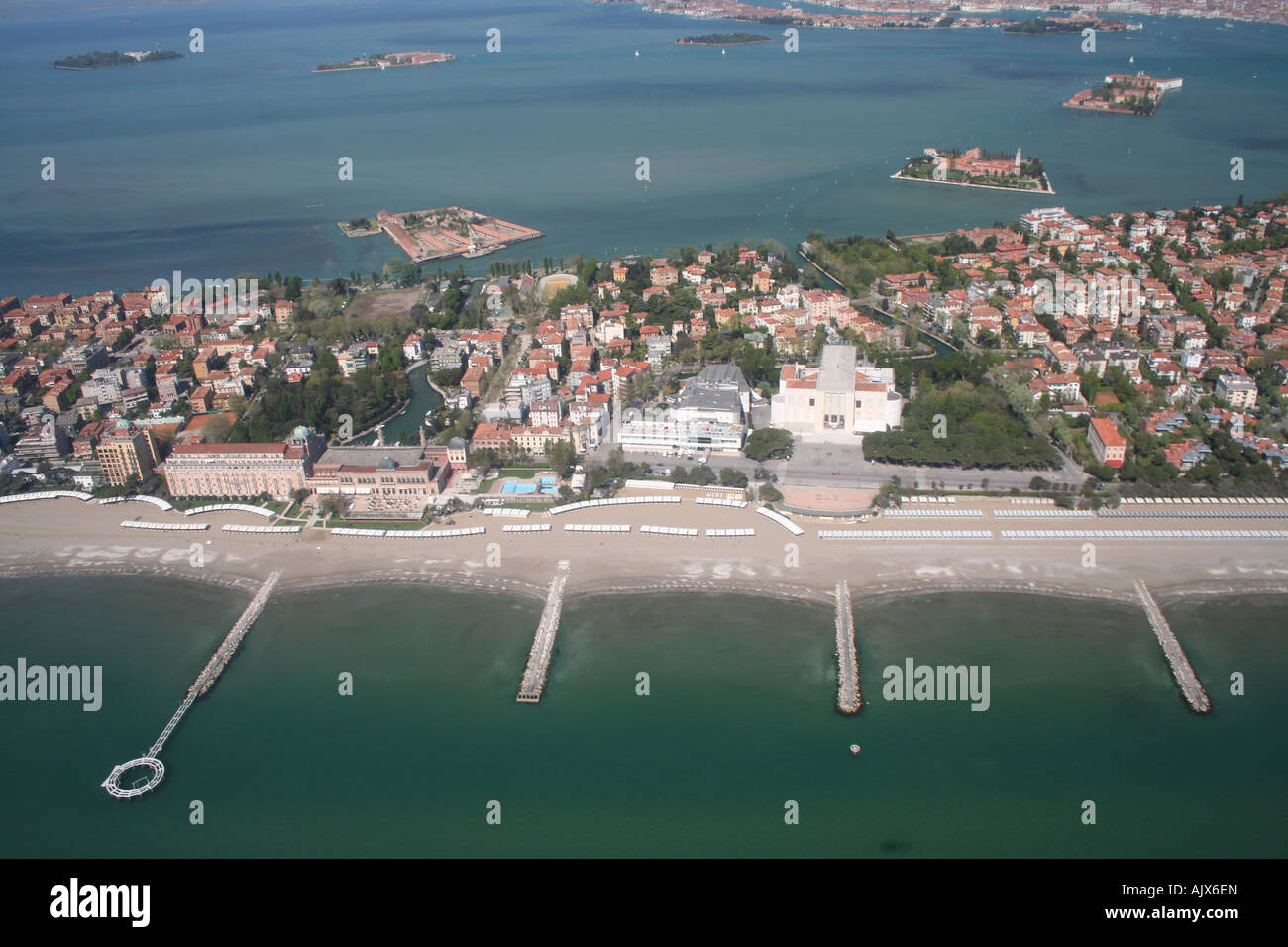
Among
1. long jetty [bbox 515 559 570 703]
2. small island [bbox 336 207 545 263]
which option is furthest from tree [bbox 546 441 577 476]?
small island [bbox 336 207 545 263]

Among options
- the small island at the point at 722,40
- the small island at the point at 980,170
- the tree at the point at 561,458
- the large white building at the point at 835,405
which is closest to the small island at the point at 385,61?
the small island at the point at 722,40

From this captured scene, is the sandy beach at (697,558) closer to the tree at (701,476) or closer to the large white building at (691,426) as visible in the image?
the tree at (701,476)

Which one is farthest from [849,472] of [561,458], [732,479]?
[561,458]

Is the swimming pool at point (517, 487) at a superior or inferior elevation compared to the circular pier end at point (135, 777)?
superior

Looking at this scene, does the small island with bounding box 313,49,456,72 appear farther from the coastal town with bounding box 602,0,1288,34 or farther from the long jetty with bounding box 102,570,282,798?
the long jetty with bounding box 102,570,282,798

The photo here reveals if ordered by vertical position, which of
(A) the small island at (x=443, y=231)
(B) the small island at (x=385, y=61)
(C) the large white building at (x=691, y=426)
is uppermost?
(B) the small island at (x=385, y=61)

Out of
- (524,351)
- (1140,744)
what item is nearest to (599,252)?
(524,351)
